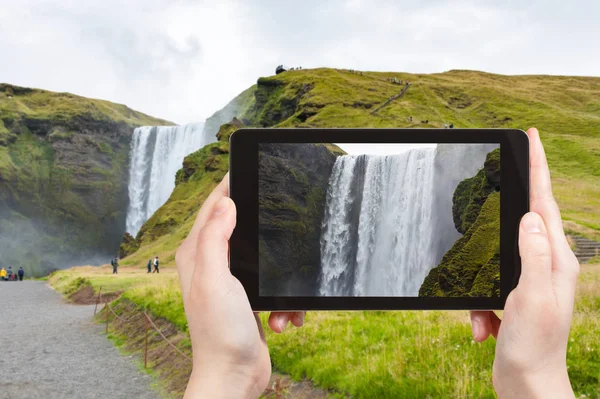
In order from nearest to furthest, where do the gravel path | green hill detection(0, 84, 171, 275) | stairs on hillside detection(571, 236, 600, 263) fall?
the gravel path → stairs on hillside detection(571, 236, 600, 263) → green hill detection(0, 84, 171, 275)

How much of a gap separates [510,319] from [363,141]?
4.64 feet

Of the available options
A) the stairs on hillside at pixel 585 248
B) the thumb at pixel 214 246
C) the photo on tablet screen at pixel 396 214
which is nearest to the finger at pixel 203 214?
the thumb at pixel 214 246

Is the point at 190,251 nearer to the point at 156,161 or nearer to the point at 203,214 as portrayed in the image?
the point at 203,214

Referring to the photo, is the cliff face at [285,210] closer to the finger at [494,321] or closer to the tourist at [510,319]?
the tourist at [510,319]

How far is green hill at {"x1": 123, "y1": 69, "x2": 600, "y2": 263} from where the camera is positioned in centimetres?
8131

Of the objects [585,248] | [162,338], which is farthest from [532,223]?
[585,248]

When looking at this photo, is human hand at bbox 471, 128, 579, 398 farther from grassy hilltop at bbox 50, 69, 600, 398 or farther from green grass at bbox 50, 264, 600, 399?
green grass at bbox 50, 264, 600, 399

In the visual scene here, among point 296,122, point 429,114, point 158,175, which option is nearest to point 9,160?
point 158,175

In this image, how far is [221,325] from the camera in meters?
2.76

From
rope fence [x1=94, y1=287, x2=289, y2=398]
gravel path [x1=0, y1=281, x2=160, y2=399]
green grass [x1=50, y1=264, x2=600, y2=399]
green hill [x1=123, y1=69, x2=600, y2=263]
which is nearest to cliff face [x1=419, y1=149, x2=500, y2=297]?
green grass [x1=50, y1=264, x2=600, y2=399]

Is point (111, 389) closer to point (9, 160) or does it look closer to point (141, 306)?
point (141, 306)

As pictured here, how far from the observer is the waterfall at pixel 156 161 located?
335ft

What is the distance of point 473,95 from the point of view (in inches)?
5354

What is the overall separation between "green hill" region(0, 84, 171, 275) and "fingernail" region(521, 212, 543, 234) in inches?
4584
